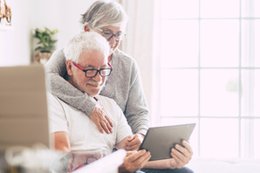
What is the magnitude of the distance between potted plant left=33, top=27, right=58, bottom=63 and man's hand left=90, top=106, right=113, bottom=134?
179 cm

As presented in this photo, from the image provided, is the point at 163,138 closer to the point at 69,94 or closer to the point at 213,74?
the point at 69,94

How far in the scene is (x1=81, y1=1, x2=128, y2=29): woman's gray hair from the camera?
211 centimetres

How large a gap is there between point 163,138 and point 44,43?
6.61 ft

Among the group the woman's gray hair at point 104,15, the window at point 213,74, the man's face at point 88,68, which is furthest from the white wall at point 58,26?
the man's face at point 88,68

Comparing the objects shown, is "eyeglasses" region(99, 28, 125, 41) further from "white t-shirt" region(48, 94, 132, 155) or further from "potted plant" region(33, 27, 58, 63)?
"potted plant" region(33, 27, 58, 63)

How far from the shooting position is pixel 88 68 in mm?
1762

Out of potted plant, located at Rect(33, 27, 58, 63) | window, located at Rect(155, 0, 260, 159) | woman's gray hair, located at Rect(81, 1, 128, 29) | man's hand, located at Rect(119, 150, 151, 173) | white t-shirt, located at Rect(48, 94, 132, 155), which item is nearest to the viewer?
man's hand, located at Rect(119, 150, 151, 173)

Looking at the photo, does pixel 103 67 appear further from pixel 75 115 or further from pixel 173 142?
pixel 173 142

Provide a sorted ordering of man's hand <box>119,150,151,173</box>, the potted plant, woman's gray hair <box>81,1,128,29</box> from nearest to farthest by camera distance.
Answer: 1. man's hand <box>119,150,151,173</box>
2. woman's gray hair <box>81,1,128,29</box>
3. the potted plant

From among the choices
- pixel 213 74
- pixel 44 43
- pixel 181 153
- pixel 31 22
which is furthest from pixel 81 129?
pixel 213 74

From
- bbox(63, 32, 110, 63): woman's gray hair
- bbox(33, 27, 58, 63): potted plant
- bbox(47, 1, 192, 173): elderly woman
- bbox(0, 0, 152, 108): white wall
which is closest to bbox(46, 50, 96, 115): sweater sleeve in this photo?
bbox(47, 1, 192, 173): elderly woman

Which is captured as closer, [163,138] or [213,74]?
[163,138]

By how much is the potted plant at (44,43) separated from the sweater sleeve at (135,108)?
1.42m

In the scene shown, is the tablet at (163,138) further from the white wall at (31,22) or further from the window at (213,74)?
the window at (213,74)
